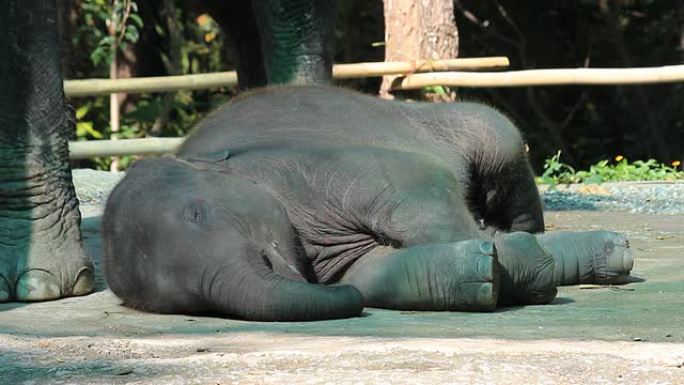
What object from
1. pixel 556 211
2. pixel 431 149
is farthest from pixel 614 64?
pixel 431 149

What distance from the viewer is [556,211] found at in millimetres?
8359

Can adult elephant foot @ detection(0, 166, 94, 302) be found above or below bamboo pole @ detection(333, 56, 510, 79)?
below

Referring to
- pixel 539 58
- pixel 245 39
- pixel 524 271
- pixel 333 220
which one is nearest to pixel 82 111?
pixel 539 58

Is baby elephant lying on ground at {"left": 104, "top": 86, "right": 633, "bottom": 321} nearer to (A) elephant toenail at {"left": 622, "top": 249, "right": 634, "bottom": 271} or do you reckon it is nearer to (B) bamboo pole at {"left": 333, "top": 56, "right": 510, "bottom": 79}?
(A) elephant toenail at {"left": 622, "top": 249, "right": 634, "bottom": 271}

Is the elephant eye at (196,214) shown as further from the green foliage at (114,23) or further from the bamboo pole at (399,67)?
the green foliage at (114,23)

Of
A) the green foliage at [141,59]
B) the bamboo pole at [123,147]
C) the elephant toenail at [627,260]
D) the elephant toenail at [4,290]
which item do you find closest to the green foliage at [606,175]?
the bamboo pole at [123,147]

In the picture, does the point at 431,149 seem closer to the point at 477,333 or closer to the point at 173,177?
the point at 173,177

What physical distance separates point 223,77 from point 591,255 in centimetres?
817

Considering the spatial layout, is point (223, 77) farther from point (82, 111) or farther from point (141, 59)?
point (141, 59)

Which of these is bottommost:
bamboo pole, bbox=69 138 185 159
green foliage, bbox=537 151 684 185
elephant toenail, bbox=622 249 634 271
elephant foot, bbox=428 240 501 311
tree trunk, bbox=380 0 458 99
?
green foliage, bbox=537 151 684 185

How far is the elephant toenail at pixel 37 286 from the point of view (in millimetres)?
4969

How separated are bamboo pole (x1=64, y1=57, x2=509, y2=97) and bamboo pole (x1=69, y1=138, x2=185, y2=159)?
660 millimetres

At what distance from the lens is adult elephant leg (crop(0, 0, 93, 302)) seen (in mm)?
5137

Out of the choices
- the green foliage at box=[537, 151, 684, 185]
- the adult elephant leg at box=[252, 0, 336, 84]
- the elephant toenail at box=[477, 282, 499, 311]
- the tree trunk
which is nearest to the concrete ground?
the elephant toenail at box=[477, 282, 499, 311]
